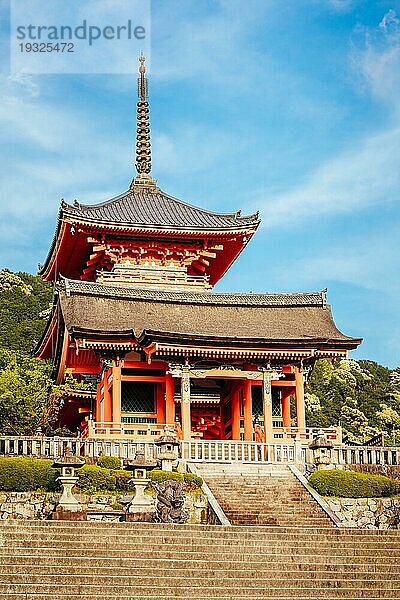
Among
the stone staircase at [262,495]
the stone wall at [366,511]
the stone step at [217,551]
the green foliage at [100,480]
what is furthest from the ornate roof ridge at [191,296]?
the stone step at [217,551]

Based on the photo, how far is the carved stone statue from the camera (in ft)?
74.7

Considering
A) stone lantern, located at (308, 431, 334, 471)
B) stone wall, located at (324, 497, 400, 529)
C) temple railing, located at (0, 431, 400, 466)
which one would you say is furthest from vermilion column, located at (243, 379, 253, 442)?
stone wall, located at (324, 497, 400, 529)

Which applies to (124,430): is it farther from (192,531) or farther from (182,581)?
(182,581)

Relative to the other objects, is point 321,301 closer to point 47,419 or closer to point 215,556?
point 47,419

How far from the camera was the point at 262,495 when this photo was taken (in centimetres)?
2764

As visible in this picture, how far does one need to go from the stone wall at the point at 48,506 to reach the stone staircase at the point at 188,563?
4.81 meters

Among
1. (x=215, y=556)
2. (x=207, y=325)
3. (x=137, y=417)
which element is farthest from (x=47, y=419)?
(x=215, y=556)

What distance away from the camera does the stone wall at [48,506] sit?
2566 centimetres

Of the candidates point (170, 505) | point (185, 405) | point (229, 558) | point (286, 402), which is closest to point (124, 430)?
point (185, 405)

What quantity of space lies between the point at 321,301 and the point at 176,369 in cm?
750

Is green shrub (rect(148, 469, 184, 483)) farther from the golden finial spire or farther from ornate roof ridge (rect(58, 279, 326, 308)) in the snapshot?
the golden finial spire

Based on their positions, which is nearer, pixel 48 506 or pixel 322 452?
pixel 48 506

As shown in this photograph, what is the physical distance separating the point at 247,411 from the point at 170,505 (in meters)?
12.5

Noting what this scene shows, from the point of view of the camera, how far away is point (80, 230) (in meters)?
38.6
